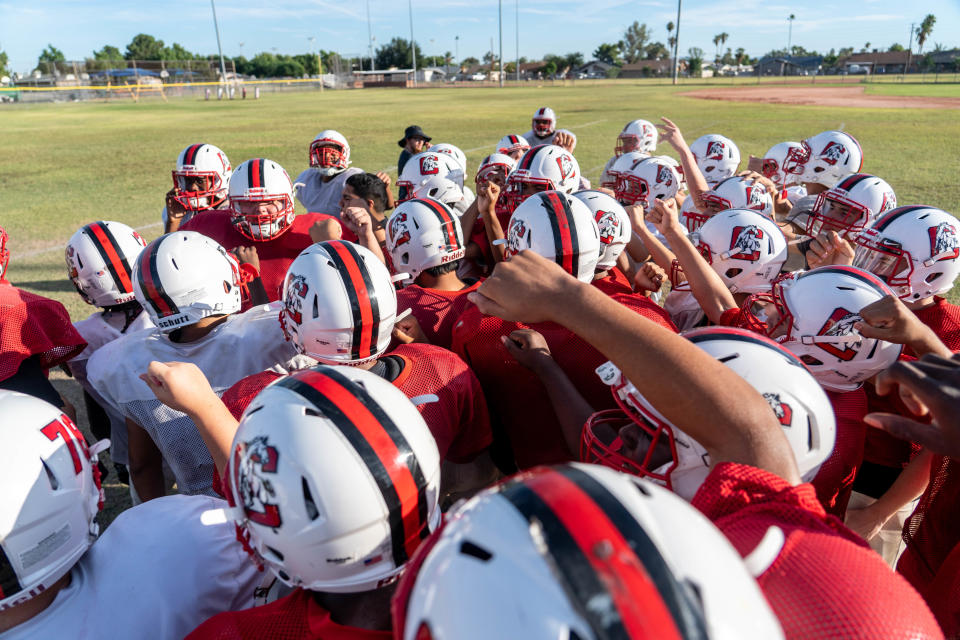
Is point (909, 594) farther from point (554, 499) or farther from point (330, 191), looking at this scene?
point (330, 191)

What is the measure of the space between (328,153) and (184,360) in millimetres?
6073

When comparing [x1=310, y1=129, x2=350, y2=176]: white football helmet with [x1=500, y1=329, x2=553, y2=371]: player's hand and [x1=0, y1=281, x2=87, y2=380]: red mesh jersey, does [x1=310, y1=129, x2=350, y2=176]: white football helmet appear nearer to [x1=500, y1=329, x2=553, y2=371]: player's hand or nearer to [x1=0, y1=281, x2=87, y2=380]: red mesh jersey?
[x1=0, y1=281, x2=87, y2=380]: red mesh jersey

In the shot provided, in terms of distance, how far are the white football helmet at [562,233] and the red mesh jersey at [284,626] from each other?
2479 millimetres

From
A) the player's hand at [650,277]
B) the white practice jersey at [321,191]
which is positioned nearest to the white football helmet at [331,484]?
the player's hand at [650,277]

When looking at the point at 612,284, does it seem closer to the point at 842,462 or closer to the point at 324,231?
the point at 842,462

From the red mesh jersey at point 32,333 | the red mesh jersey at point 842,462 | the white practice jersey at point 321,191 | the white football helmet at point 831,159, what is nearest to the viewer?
the red mesh jersey at point 842,462

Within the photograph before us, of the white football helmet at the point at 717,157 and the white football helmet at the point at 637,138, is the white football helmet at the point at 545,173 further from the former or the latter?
the white football helmet at the point at 637,138

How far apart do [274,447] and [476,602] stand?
906mm

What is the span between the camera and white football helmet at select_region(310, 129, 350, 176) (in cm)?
893

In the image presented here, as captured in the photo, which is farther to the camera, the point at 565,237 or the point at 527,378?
the point at 565,237

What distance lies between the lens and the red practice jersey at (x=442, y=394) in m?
3.01

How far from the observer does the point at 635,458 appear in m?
2.45

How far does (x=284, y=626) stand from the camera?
1863mm

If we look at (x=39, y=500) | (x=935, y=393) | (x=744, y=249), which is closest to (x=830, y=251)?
(x=744, y=249)
